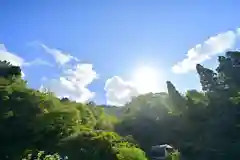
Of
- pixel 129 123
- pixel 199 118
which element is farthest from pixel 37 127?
pixel 129 123

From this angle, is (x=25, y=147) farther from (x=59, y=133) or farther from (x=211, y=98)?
(x=211, y=98)

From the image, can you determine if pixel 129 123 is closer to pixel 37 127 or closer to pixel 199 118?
pixel 199 118

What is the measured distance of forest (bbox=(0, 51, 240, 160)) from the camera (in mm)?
28422

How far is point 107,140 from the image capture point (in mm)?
26844

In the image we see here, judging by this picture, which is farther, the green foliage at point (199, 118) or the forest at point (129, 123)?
the green foliage at point (199, 118)

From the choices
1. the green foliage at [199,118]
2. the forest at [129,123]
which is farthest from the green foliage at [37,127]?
the green foliage at [199,118]

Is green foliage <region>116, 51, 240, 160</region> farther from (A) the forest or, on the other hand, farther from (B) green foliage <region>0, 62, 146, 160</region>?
(B) green foliage <region>0, 62, 146, 160</region>

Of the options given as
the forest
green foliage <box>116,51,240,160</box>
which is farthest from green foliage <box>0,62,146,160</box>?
green foliage <box>116,51,240,160</box>

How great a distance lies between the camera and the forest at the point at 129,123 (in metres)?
28.4

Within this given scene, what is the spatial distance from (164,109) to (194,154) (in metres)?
11.4

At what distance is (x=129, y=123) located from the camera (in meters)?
55.2

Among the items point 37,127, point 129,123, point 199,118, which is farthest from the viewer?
point 129,123

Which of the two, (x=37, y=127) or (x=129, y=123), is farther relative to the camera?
(x=129, y=123)

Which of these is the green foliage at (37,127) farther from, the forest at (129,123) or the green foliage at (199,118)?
the green foliage at (199,118)
